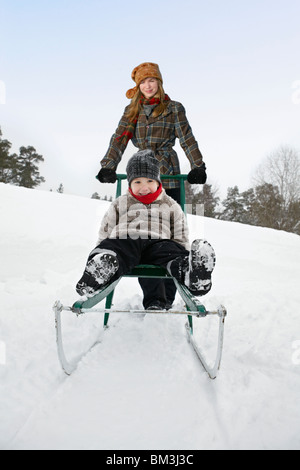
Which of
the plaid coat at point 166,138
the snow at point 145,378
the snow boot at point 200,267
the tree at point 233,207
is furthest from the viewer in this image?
the tree at point 233,207

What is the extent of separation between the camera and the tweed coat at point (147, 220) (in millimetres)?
2014

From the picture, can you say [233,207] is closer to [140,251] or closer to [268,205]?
[268,205]

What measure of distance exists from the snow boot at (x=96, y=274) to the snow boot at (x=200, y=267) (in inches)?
15.7

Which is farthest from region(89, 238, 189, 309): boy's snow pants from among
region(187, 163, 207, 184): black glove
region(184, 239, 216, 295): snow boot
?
region(187, 163, 207, 184): black glove

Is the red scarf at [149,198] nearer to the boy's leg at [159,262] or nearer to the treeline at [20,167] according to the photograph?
the boy's leg at [159,262]

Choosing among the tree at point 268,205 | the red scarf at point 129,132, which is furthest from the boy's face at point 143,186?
the tree at point 268,205

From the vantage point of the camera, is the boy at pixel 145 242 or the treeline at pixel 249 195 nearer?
the boy at pixel 145 242

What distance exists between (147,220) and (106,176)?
627 mm

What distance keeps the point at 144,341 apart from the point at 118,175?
4.54 ft

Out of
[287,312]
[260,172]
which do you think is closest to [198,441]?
[287,312]

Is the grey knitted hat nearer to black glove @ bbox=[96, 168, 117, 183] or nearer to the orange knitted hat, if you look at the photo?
black glove @ bbox=[96, 168, 117, 183]

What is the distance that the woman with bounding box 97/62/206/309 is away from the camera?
2.44 m

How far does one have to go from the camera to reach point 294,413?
1.17m

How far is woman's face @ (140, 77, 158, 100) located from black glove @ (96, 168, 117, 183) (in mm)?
736
